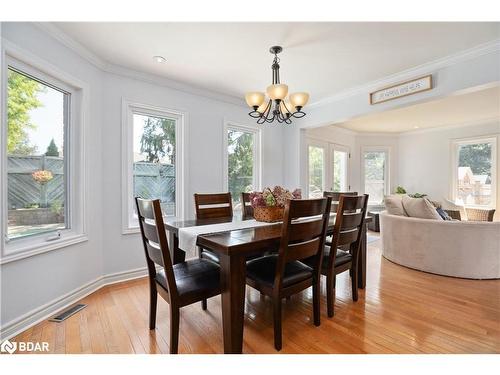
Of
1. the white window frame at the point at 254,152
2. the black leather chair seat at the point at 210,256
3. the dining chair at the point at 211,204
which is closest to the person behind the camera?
the black leather chair seat at the point at 210,256

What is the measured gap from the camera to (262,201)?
7.09ft

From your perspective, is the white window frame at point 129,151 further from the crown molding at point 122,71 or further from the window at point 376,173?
the window at point 376,173

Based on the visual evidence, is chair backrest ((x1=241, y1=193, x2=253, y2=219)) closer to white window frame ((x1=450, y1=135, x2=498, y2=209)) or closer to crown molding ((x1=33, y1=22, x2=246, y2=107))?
crown molding ((x1=33, y1=22, x2=246, y2=107))

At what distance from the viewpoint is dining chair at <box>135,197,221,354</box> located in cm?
151

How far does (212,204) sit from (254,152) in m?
1.82

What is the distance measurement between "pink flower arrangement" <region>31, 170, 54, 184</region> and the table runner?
1.35 m

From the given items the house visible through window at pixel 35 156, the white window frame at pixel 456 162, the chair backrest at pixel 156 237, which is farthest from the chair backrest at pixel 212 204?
the white window frame at pixel 456 162

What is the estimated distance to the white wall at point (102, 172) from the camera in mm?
1889

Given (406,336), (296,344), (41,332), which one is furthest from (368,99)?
(41,332)

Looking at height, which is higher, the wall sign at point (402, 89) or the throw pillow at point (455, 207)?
the wall sign at point (402, 89)

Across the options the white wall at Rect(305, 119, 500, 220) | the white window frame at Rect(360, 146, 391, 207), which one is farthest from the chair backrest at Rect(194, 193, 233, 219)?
the white window frame at Rect(360, 146, 391, 207)

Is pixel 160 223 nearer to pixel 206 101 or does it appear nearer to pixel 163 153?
pixel 163 153

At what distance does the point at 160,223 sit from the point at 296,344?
4.01ft

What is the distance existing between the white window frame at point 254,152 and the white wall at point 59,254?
5.24ft
